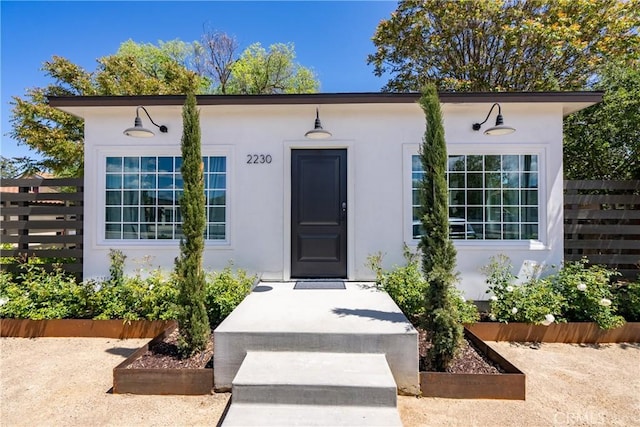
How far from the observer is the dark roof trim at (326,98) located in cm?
442

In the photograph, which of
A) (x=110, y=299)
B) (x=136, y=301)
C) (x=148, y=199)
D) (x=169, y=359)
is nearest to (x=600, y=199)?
(x=169, y=359)

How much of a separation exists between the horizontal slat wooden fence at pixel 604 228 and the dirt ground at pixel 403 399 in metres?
1.64

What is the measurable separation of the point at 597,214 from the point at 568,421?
12.3 ft

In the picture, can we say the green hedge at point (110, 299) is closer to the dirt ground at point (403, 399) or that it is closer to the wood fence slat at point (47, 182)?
the dirt ground at point (403, 399)

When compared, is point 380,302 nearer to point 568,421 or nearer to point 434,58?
point 568,421

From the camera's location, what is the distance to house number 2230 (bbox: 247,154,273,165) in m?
4.93

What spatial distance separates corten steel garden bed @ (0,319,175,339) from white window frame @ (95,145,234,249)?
4.32 ft

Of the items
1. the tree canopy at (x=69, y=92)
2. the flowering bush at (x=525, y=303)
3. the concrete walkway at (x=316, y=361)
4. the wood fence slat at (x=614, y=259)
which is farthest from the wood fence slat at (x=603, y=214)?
the tree canopy at (x=69, y=92)

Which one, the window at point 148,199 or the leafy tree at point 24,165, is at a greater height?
the leafy tree at point 24,165

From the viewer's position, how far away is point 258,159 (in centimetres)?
493

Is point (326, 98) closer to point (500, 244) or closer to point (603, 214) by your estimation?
point (500, 244)

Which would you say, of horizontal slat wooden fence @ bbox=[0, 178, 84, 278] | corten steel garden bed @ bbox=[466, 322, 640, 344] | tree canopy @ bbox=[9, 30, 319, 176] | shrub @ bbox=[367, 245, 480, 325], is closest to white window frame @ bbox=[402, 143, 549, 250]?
shrub @ bbox=[367, 245, 480, 325]

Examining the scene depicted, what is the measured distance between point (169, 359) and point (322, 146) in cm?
357

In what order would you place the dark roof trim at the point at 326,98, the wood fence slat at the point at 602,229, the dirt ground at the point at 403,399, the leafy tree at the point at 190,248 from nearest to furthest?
the dirt ground at the point at 403,399, the leafy tree at the point at 190,248, the dark roof trim at the point at 326,98, the wood fence slat at the point at 602,229
